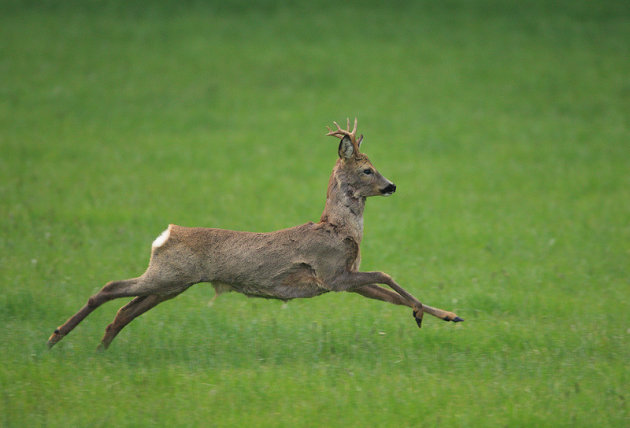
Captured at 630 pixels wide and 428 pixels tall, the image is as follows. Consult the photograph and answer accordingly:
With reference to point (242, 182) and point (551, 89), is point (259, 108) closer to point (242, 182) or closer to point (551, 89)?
point (242, 182)

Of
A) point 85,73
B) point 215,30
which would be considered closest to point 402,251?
point 85,73

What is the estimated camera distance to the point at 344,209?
743 centimetres

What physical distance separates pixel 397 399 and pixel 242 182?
9.33 metres

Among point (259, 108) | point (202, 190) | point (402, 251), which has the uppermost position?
point (259, 108)

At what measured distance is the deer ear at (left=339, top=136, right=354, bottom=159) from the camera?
733cm

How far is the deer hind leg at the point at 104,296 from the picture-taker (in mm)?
6953

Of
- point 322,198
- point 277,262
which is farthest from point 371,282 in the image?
point 322,198

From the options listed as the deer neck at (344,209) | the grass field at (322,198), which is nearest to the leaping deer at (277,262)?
the deer neck at (344,209)

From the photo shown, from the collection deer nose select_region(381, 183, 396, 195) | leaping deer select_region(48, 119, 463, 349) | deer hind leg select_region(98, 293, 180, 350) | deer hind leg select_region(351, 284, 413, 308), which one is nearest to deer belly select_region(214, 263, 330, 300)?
leaping deer select_region(48, 119, 463, 349)

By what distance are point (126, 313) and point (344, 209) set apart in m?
2.21

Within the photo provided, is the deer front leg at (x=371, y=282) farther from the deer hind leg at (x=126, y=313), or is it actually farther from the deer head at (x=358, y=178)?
the deer hind leg at (x=126, y=313)

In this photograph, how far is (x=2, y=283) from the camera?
9.02 metres

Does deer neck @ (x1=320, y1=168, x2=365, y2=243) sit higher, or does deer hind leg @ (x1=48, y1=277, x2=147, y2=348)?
deer neck @ (x1=320, y1=168, x2=365, y2=243)

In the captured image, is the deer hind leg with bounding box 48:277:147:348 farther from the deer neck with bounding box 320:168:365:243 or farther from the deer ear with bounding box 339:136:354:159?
the deer ear with bounding box 339:136:354:159
